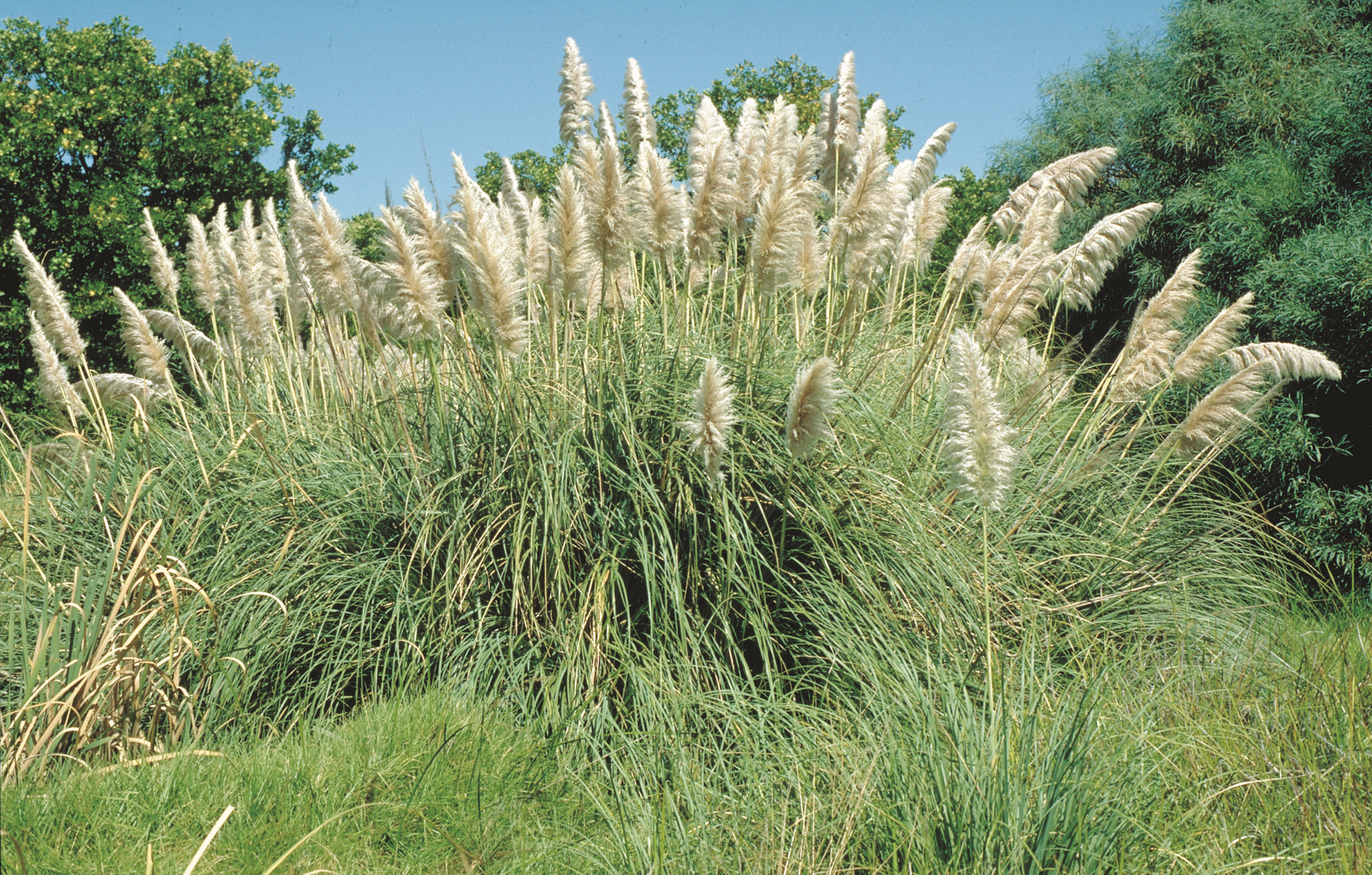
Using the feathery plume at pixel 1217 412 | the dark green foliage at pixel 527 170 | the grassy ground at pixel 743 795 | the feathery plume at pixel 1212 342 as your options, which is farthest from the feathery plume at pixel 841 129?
the dark green foliage at pixel 527 170

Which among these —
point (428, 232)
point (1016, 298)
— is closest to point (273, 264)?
point (428, 232)

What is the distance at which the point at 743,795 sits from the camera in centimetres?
275

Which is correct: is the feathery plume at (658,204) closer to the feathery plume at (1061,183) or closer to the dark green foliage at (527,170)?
the feathery plume at (1061,183)

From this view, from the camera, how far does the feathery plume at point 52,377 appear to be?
15.8ft

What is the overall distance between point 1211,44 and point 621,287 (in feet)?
19.5

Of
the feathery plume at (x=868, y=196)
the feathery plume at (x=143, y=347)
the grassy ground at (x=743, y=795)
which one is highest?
the feathery plume at (x=868, y=196)

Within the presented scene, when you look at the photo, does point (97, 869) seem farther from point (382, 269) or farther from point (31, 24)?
point (31, 24)

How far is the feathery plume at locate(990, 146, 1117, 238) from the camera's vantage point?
504 cm

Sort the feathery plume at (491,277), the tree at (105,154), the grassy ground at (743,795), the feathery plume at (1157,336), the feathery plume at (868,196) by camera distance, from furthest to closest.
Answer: the tree at (105,154) → the feathery plume at (1157,336) → the feathery plume at (868,196) → the feathery plume at (491,277) → the grassy ground at (743,795)

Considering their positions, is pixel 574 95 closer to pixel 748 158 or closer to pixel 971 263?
pixel 748 158

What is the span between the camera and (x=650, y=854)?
227 cm

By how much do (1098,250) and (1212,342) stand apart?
0.71 m

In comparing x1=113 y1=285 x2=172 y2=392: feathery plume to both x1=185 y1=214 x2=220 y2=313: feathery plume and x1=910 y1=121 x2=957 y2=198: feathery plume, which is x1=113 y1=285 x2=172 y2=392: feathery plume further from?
x1=910 y1=121 x2=957 y2=198: feathery plume

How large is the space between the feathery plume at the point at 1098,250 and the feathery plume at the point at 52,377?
5.02 m
